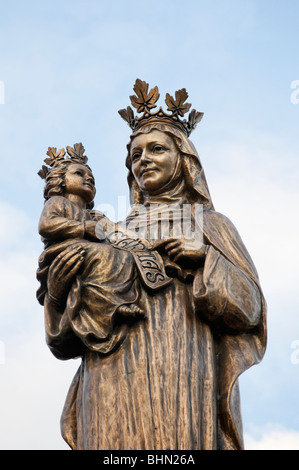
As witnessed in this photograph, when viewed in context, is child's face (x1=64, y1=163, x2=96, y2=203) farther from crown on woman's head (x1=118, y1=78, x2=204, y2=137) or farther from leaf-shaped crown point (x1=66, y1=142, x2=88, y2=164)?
crown on woman's head (x1=118, y1=78, x2=204, y2=137)

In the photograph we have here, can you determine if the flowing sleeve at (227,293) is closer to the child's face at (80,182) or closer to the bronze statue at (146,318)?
the bronze statue at (146,318)

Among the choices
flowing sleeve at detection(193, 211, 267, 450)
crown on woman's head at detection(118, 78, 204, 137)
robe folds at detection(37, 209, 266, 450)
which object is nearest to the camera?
robe folds at detection(37, 209, 266, 450)

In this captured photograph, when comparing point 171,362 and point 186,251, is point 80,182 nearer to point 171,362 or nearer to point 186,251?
point 186,251

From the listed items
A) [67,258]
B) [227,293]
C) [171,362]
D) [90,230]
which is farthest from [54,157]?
[171,362]

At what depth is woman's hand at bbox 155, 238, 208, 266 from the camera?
9.00 metres

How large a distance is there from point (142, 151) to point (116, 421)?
3164mm

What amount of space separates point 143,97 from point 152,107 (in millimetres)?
169

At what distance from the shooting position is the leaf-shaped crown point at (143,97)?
1049 centimetres

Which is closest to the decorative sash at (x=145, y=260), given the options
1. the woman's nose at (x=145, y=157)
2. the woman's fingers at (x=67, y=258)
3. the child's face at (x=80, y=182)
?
the child's face at (x=80, y=182)

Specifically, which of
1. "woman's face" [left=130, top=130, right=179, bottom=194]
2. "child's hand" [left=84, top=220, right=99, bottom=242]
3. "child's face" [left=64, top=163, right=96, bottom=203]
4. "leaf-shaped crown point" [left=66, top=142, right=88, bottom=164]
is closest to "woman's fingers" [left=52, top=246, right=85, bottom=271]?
"child's hand" [left=84, top=220, right=99, bottom=242]

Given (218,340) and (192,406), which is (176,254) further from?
(192,406)

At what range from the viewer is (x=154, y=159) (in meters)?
10.2

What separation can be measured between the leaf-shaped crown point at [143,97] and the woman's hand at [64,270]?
2272mm

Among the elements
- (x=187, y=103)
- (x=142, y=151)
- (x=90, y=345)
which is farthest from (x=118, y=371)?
(x=187, y=103)
